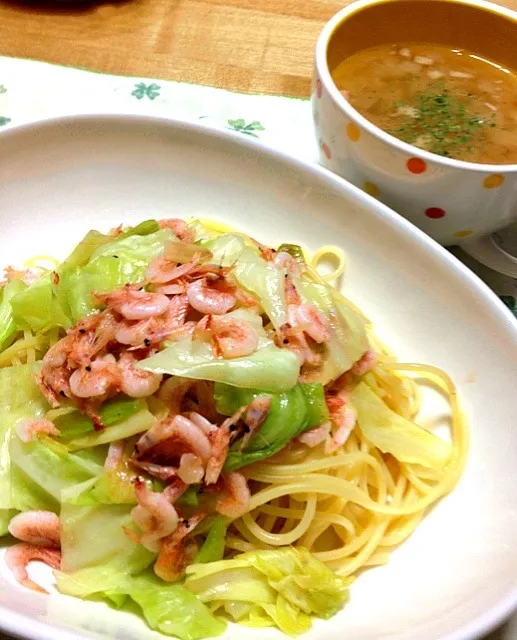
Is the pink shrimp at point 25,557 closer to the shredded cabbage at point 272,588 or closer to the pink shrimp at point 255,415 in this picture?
the shredded cabbage at point 272,588

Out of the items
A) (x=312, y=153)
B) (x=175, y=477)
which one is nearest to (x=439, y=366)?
(x=175, y=477)

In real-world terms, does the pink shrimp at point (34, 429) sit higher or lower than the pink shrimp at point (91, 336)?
lower

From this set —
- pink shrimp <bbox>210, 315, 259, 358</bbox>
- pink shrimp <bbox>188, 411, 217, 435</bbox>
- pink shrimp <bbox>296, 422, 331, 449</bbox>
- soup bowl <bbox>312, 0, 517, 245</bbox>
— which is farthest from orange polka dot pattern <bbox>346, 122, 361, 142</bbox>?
pink shrimp <bbox>188, 411, 217, 435</bbox>

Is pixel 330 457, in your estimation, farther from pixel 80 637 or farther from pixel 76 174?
pixel 76 174

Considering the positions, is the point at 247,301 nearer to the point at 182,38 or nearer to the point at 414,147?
the point at 414,147

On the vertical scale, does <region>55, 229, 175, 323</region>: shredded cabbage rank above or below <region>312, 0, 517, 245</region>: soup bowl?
below

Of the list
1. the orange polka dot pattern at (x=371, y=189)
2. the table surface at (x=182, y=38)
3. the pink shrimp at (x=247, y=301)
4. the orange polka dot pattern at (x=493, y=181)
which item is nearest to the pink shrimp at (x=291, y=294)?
the pink shrimp at (x=247, y=301)

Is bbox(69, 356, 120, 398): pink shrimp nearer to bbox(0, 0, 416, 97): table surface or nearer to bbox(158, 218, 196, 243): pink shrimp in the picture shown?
bbox(158, 218, 196, 243): pink shrimp
